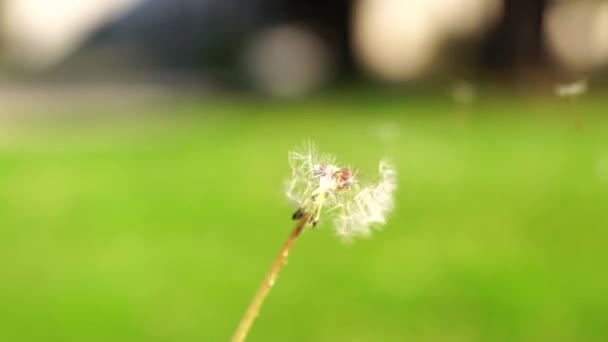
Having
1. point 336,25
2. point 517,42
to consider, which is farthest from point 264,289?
point 336,25

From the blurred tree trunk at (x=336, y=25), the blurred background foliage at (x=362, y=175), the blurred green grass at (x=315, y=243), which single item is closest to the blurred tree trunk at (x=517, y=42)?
the blurred background foliage at (x=362, y=175)

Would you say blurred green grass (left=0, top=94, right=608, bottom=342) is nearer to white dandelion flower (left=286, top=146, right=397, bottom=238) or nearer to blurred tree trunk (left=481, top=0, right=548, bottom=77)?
white dandelion flower (left=286, top=146, right=397, bottom=238)

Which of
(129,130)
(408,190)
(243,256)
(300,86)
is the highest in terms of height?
(300,86)

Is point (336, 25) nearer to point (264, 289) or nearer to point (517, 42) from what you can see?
point (517, 42)

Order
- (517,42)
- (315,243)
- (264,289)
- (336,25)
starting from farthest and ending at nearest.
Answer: (336,25) < (517,42) < (315,243) < (264,289)

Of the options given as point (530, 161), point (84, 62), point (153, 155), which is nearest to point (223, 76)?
point (84, 62)

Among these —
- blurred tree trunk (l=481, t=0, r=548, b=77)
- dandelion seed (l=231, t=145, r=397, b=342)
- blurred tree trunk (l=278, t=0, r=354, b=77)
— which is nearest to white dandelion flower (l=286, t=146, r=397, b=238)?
dandelion seed (l=231, t=145, r=397, b=342)

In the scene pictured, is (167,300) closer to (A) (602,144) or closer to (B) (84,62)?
(A) (602,144)
